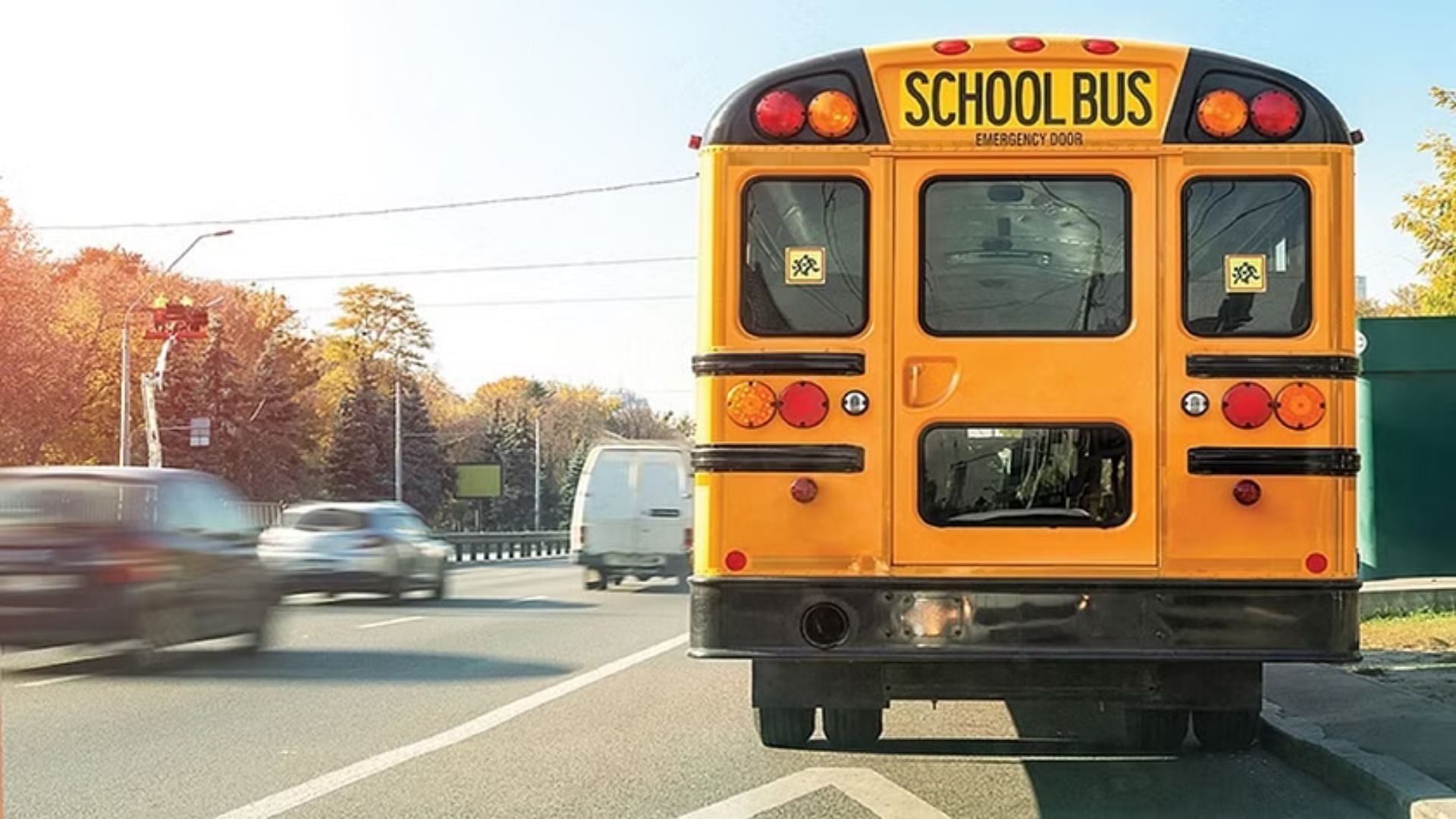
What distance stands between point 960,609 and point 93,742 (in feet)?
17.4

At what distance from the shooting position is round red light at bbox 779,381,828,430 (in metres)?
6.32

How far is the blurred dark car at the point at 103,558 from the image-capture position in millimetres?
11969

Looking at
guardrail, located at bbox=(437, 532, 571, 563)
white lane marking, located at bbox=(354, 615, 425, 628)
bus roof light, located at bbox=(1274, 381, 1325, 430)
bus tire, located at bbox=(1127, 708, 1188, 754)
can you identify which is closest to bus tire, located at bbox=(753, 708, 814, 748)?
bus tire, located at bbox=(1127, 708, 1188, 754)

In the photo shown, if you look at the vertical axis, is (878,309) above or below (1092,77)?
below

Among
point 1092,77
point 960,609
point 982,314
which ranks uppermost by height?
point 1092,77

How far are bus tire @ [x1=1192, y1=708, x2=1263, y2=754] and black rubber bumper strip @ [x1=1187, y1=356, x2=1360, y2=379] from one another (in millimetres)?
2260

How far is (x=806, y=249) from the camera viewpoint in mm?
6441

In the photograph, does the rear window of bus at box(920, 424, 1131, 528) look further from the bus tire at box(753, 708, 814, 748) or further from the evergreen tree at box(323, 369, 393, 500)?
the evergreen tree at box(323, 369, 393, 500)

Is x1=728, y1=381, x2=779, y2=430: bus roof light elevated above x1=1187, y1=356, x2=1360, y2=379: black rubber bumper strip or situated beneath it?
situated beneath

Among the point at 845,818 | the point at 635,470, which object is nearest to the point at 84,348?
the point at 635,470

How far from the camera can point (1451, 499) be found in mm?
16594

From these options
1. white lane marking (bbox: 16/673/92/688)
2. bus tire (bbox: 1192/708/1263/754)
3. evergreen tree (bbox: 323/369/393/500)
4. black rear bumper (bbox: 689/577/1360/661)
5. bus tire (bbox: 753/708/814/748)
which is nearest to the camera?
black rear bumper (bbox: 689/577/1360/661)

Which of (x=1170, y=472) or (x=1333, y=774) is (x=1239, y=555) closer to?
(x=1170, y=472)

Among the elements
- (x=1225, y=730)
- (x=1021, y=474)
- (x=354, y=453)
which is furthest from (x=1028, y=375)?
(x=354, y=453)
